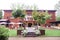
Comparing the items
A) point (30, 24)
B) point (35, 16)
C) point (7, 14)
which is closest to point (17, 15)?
point (35, 16)

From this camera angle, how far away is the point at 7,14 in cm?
6969

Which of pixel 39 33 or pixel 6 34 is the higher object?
pixel 6 34

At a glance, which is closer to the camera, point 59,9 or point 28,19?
point 28,19

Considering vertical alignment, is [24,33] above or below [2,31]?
below

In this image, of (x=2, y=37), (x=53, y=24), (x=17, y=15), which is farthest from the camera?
(x=53, y=24)

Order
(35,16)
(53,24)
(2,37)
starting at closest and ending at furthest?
(2,37) < (35,16) < (53,24)

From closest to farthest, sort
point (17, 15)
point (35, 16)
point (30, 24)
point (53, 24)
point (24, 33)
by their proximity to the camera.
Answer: point (24, 33) → point (35, 16) → point (17, 15) → point (30, 24) → point (53, 24)

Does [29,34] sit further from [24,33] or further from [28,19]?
[28,19]

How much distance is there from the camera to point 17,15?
128 feet

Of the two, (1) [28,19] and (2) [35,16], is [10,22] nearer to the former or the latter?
(1) [28,19]

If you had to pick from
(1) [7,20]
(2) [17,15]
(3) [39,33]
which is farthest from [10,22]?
(3) [39,33]

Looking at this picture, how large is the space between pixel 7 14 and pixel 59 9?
20074 mm

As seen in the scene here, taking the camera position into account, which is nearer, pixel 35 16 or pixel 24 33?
pixel 24 33

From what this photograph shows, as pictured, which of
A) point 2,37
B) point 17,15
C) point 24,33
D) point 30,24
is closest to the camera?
point 2,37
